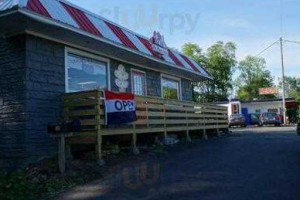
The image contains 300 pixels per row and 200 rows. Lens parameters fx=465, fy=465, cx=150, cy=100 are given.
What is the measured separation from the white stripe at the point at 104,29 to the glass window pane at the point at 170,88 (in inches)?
233

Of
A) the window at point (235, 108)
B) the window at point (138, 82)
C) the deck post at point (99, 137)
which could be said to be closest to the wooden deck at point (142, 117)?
the deck post at point (99, 137)

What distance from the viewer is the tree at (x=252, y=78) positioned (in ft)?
292

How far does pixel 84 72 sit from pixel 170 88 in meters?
7.36

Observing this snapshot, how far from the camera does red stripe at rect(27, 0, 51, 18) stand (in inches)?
426

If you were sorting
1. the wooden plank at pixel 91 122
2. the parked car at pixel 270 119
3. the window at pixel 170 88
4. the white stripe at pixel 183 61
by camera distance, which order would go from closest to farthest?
1. the wooden plank at pixel 91 122
2. the window at pixel 170 88
3. the white stripe at pixel 183 61
4. the parked car at pixel 270 119

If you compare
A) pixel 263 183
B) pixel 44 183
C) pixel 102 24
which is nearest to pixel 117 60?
pixel 102 24

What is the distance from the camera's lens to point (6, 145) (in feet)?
39.0

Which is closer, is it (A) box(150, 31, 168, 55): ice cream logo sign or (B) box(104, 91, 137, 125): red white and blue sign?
(B) box(104, 91, 137, 125): red white and blue sign

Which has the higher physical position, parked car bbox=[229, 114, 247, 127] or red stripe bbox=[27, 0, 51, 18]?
red stripe bbox=[27, 0, 51, 18]

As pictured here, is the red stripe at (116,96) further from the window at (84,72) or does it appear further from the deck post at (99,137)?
the window at (84,72)

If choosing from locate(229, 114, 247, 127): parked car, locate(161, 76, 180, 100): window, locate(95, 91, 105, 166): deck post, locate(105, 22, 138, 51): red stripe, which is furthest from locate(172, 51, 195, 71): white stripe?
locate(229, 114, 247, 127): parked car

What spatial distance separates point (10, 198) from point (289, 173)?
5.80m

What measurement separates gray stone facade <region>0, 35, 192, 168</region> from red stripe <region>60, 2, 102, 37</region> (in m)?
0.94

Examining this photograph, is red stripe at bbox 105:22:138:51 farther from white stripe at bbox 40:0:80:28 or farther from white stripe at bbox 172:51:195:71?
white stripe at bbox 172:51:195:71
